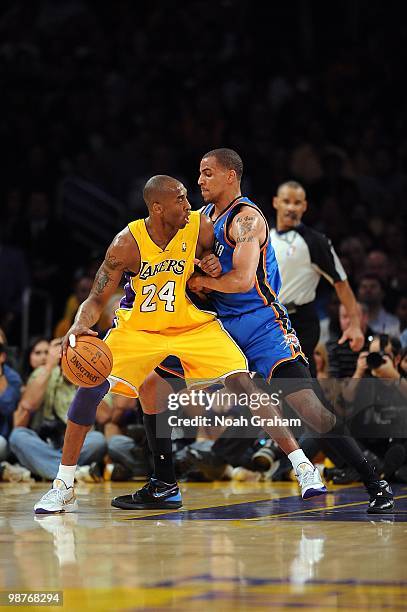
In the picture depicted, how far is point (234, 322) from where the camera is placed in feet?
21.6

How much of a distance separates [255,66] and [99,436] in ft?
21.1

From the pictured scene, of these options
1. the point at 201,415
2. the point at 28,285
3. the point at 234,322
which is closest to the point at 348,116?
the point at 28,285

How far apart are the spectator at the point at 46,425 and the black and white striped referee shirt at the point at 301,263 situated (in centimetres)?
202

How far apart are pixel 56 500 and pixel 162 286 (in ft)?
4.27

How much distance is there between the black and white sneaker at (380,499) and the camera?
6.32 m

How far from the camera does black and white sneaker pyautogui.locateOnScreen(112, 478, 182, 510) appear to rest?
21.9 feet

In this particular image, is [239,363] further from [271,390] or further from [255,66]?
[255,66]

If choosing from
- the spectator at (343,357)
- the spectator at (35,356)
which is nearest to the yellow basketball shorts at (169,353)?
the spectator at (343,357)

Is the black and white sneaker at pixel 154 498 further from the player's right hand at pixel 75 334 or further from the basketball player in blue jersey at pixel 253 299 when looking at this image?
the player's right hand at pixel 75 334

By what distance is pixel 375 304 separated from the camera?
10094mm

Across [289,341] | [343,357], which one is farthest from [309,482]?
[343,357]

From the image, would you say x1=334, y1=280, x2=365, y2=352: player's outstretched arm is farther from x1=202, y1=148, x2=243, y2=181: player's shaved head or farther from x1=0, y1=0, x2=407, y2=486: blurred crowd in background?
x1=0, y1=0, x2=407, y2=486: blurred crowd in background

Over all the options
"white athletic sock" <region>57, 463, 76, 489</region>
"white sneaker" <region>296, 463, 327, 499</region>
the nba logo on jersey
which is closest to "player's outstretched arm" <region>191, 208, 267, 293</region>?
the nba logo on jersey

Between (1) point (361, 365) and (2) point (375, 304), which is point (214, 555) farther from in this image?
(2) point (375, 304)
